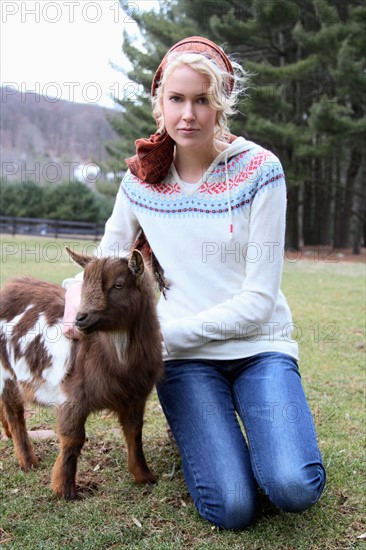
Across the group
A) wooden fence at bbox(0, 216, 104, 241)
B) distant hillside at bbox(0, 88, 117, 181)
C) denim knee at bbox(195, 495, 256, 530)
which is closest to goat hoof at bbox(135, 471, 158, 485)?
denim knee at bbox(195, 495, 256, 530)

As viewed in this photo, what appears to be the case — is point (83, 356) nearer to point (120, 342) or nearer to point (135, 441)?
point (120, 342)

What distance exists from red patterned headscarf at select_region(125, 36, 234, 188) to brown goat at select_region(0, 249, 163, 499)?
2.26ft

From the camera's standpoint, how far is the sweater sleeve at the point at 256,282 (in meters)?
3.29

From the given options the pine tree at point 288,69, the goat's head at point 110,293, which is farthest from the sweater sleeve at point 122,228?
the pine tree at point 288,69

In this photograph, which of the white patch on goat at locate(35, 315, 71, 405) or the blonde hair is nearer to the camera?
the blonde hair

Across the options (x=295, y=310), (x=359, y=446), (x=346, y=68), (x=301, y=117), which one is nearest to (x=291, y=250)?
(x=301, y=117)

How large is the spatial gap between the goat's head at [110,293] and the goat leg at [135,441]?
588 mm

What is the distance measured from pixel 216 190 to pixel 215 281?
0.53 meters

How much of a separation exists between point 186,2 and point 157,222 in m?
21.3

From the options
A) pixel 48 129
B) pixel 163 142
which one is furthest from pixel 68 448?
pixel 48 129

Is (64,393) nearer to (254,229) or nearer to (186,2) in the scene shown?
(254,229)

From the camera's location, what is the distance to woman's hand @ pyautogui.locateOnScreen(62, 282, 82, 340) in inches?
128

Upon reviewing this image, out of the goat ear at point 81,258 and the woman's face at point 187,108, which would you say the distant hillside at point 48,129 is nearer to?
the woman's face at point 187,108

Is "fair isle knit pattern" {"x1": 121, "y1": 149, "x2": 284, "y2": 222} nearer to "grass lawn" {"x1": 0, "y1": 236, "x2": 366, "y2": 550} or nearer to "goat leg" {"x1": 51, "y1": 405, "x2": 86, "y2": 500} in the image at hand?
"goat leg" {"x1": 51, "y1": 405, "x2": 86, "y2": 500}
